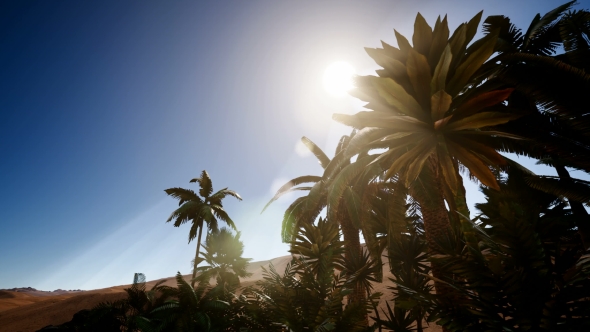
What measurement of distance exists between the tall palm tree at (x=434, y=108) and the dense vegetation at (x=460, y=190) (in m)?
0.03

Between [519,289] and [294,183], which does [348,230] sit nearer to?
[294,183]

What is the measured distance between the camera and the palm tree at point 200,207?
21.3m

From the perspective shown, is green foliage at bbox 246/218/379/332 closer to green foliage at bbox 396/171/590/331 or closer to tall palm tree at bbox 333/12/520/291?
tall palm tree at bbox 333/12/520/291

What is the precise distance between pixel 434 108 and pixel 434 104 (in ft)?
0.51

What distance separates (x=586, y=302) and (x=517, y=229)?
0.83 metres

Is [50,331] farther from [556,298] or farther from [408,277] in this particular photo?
[556,298]

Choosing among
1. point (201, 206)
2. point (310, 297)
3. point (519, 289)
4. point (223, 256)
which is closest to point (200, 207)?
point (201, 206)

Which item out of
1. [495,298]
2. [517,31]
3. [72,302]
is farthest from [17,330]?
[517,31]

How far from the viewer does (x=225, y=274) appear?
2333 centimetres

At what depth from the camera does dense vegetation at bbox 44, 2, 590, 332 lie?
2926 mm

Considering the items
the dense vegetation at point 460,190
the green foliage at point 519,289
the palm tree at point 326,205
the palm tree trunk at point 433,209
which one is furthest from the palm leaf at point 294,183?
the green foliage at point 519,289

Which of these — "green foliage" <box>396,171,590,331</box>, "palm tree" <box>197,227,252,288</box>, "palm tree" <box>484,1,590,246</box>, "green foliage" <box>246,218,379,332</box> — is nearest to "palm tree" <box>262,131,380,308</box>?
"green foliage" <box>246,218,379,332</box>

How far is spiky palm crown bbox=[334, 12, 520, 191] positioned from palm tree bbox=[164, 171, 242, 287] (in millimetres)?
17756

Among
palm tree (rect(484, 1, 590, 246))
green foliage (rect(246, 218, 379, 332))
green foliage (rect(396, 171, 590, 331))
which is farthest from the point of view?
green foliage (rect(246, 218, 379, 332))
